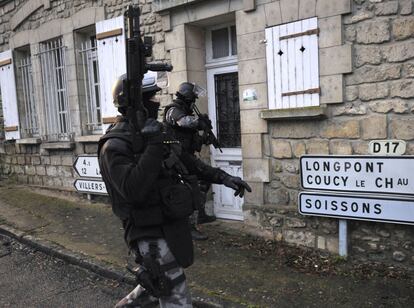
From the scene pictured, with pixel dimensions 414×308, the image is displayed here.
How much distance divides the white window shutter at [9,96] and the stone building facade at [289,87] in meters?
3.01

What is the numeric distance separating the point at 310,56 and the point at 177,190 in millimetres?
2661

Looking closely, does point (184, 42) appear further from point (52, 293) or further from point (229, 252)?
point (52, 293)

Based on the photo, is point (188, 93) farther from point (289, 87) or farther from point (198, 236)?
point (198, 236)

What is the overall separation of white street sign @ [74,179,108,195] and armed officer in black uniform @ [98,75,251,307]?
4584 millimetres

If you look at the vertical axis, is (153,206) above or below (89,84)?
below

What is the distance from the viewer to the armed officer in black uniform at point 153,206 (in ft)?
8.42

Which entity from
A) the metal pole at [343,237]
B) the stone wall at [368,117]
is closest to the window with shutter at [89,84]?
the stone wall at [368,117]

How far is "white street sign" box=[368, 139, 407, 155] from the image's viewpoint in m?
4.12

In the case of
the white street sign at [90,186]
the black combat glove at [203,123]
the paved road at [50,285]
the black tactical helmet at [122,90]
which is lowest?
the paved road at [50,285]

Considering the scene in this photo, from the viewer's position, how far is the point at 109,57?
699cm

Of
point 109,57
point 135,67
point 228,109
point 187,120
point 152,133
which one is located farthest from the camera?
point 109,57

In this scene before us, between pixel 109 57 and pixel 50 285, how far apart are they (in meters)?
3.88

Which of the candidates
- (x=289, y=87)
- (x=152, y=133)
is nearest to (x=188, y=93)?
(x=289, y=87)

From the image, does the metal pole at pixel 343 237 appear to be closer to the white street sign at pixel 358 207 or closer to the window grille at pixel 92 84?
the white street sign at pixel 358 207
